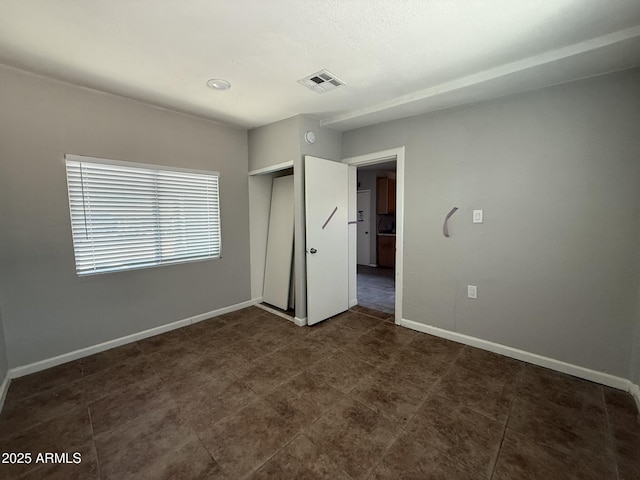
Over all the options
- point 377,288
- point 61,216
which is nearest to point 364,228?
point 377,288

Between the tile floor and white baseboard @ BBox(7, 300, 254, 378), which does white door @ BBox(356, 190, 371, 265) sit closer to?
the tile floor

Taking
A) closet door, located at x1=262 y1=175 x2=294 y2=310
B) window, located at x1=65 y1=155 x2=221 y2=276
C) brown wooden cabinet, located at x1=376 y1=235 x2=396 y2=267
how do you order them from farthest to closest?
brown wooden cabinet, located at x1=376 y1=235 x2=396 y2=267
closet door, located at x1=262 y1=175 x2=294 y2=310
window, located at x1=65 y1=155 x2=221 y2=276

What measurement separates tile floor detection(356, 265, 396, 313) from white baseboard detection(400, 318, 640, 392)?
2.62ft

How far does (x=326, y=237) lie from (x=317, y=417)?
198 centimetres

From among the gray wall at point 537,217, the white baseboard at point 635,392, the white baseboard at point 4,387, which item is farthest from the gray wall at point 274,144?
the white baseboard at point 635,392

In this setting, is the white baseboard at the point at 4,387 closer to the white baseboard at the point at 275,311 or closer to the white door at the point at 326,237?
the white baseboard at the point at 275,311

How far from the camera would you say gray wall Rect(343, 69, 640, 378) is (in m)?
2.02

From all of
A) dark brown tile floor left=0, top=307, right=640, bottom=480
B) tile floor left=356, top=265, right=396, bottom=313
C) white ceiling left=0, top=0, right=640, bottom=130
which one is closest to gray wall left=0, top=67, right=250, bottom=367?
white ceiling left=0, top=0, right=640, bottom=130

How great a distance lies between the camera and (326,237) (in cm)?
334

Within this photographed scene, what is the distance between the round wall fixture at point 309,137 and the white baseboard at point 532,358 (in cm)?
247

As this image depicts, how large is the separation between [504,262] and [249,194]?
3163 millimetres

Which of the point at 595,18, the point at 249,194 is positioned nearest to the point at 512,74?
the point at 595,18

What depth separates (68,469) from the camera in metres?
1.42

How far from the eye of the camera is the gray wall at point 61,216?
85.4 inches
